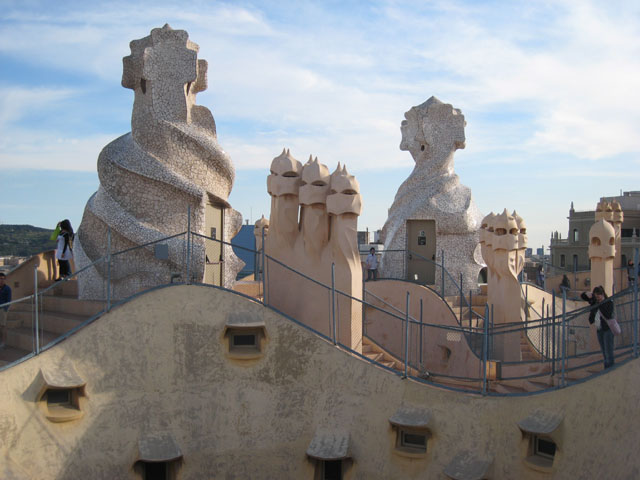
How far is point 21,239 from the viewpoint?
31797 mm

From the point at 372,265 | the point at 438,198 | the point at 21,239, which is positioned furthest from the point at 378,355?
the point at 21,239

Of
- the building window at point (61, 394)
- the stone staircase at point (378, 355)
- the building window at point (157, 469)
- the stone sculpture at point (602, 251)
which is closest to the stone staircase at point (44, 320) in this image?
the building window at point (61, 394)

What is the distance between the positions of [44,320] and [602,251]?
10.8 m

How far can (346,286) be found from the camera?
1012 centimetres

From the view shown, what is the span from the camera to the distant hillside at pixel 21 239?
93.2 feet

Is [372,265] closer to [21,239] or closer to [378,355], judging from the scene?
[378,355]

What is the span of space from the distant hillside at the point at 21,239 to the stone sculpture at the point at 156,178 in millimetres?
16348

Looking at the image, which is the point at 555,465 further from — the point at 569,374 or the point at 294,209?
the point at 294,209

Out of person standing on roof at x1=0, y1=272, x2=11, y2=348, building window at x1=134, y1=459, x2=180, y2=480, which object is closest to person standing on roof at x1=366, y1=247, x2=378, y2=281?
building window at x1=134, y1=459, x2=180, y2=480

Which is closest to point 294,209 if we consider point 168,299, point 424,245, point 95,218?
point 168,299

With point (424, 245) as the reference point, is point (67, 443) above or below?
below

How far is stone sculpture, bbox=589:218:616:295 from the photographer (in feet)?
45.9

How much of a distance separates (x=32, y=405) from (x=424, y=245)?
1118 cm

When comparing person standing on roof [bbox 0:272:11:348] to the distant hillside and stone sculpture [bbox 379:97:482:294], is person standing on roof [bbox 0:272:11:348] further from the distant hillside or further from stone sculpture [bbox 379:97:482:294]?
the distant hillside
